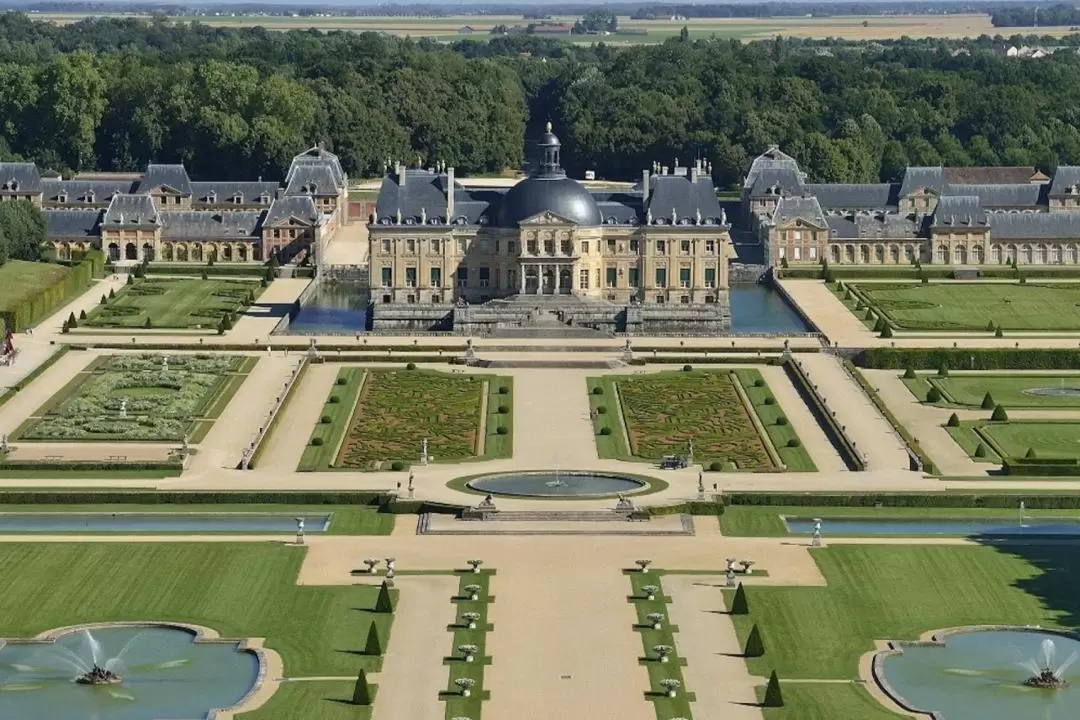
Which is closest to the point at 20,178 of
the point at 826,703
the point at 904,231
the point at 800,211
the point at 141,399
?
the point at 800,211

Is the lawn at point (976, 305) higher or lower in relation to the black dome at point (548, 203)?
lower

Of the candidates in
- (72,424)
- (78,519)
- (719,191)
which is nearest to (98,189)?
(719,191)

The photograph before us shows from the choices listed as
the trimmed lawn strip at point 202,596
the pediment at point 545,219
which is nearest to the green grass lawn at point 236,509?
the trimmed lawn strip at point 202,596

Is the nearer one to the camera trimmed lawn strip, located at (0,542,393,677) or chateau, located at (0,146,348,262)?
trimmed lawn strip, located at (0,542,393,677)

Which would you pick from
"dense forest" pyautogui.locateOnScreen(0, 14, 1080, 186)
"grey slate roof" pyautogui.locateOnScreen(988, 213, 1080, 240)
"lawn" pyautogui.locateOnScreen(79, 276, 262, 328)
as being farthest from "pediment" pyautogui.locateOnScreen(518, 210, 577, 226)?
"dense forest" pyautogui.locateOnScreen(0, 14, 1080, 186)

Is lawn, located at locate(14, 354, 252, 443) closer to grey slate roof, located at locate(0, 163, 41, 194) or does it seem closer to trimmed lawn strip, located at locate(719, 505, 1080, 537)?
trimmed lawn strip, located at locate(719, 505, 1080, 537)

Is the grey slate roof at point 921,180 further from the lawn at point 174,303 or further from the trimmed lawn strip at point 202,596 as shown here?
the trimmed lawn strip at point 202,596

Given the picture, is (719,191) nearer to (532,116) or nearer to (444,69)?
(444,69)
